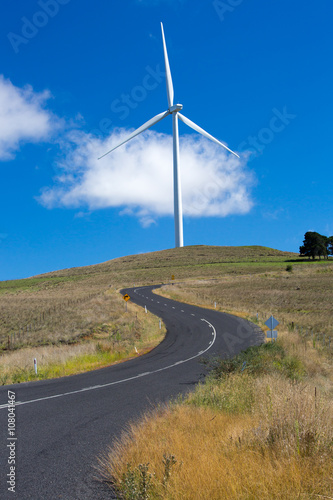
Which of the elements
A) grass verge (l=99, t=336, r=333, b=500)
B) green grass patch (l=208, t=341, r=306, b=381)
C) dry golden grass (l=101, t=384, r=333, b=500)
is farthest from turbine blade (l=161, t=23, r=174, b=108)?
dry golden grass (l=101, t=384, r=333, b=500)

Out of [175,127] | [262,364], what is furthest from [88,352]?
[175,127]

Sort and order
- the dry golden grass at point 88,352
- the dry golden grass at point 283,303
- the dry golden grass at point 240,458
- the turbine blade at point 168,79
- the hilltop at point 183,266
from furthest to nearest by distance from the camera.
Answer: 1. the hilltop at point 183,266
2. the turbine blade at point 168,79
3. the dry golden grass at point 283,303
4. the dry golden grass at point 88,352
5. the dry golden grass at point 240,458

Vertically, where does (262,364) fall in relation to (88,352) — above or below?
above

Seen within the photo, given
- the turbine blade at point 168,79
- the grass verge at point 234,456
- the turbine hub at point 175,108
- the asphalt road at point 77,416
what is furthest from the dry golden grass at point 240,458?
the turbine hub at point 175,108

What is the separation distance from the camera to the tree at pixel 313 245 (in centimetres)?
12281

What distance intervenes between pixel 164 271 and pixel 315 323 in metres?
79.0

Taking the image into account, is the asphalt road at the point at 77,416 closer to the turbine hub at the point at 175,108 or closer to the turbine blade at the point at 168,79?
the turbine hub at the point at 175,108

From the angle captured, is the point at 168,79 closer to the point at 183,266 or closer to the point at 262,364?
the point at 183,266

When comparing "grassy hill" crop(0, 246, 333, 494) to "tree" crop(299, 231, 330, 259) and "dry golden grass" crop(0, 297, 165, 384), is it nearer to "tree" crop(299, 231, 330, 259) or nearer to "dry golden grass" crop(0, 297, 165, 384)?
"dry golden grass" crop(0, 297, 165, 384)

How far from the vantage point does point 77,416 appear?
915 cm

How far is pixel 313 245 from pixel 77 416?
126424 millimetres

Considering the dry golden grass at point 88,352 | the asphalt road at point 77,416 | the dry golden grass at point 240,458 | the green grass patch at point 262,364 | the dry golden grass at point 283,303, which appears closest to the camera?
the dry golden grass at point 240,458

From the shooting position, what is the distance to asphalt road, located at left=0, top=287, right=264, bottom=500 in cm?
569

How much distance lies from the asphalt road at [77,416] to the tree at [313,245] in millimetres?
112156
